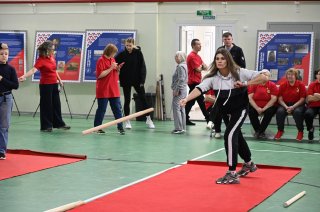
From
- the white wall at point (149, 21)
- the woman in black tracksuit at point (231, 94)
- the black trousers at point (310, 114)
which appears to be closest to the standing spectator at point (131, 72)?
the white wall at point (149, 21)

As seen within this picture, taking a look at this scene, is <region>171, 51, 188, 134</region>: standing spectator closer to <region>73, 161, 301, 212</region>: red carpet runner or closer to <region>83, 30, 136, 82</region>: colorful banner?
<region>83, 30, 136, 82</region>: colorful banner

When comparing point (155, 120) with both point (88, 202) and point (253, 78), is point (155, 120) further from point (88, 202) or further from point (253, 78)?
point (88, 202)

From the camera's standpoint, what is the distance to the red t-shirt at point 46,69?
512 inches

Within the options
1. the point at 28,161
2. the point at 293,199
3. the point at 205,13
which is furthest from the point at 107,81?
the point at 293,199

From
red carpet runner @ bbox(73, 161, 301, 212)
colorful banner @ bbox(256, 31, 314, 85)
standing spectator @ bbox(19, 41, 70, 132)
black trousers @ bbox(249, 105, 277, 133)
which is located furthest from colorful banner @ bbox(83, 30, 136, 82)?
red carpet runner @ bbox(73, 161, 301, 212)

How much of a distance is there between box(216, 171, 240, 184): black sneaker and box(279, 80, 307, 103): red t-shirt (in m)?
4.98

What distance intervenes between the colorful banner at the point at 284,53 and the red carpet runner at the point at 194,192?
664 cm

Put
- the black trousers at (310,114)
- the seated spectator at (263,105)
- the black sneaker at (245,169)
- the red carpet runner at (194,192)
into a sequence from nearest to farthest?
1. the red carpet runner at (194,192)
2. the black sneaker at (245,169)
3. the black trousers at (310,114)
4. the seated spectator at (263,105)

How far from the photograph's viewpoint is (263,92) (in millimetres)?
12430

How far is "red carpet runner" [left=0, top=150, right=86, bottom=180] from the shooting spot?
8.35 m

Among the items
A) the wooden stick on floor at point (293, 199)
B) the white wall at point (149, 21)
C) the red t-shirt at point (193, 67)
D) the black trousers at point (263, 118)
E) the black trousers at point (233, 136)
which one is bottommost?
the wooden stick on floor at point (293, 199)

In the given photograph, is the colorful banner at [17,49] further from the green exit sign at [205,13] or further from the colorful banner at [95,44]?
the green exit sign at [205,13]

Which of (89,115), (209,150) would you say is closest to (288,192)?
(209,150)

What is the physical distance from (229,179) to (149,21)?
919 centimetres
